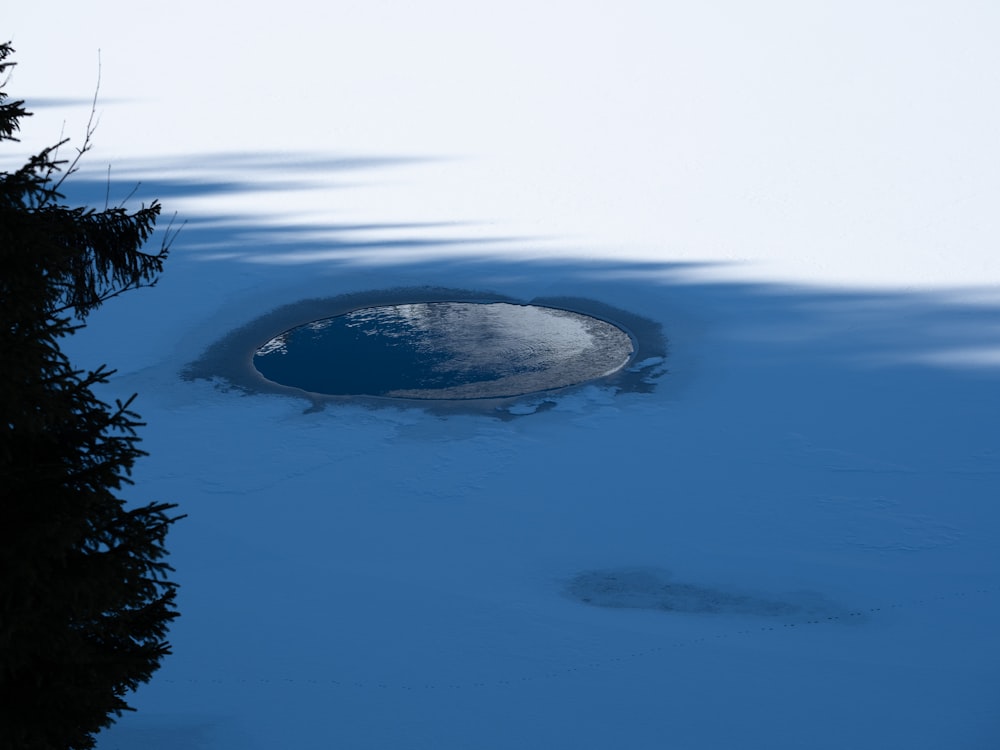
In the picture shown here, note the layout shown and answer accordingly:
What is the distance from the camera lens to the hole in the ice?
10.0 meters

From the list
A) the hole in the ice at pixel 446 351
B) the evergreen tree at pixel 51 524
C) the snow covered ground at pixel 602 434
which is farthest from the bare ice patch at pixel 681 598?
the evergreen tree at pixel 51 524

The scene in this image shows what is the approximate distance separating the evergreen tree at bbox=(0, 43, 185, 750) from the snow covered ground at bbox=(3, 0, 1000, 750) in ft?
7.19

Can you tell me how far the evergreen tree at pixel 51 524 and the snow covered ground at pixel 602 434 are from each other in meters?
2.19

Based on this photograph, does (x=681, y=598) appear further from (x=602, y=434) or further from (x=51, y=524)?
(x=51, y=524)

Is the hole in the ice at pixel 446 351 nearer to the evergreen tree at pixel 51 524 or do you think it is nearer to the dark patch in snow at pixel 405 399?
the dark patch in snow at pixel 405 399

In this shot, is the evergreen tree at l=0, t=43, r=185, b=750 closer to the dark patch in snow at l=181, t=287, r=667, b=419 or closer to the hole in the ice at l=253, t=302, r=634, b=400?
the dark patch in snow at l=181, t=287, r=667, b=419

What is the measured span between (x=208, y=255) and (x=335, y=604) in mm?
7074

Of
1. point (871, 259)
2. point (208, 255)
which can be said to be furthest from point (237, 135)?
point (871, 259)

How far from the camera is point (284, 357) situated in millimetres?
10711

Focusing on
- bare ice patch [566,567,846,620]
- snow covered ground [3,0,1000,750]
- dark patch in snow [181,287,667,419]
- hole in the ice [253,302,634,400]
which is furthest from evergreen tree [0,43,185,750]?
hole in the ice [253,302,634,400]

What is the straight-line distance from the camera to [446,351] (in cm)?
1063

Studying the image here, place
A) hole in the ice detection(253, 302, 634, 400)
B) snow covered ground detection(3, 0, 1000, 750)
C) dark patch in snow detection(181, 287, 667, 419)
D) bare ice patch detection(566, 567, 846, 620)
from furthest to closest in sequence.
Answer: hole in the ice detection(253, 302, 634, 400), dark patch in snow detection(181, 287, 667, 419), bare ice patch detection(566, 567, 846, 620), snow covered ground detection(3, 0, 1000, 750)

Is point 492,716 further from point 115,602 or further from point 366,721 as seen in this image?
point 115,602

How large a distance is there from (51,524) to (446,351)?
22.9ft
